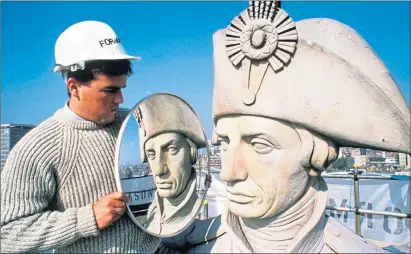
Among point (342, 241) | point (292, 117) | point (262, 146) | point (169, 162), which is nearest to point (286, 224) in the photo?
point (342, 241)

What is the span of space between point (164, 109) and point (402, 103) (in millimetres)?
1114

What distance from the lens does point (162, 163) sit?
6.33ft

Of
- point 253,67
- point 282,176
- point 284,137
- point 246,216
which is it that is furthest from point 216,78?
point 246,216

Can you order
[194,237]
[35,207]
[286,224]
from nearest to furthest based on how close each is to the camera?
[35,207] < [286,224] < [194,237]

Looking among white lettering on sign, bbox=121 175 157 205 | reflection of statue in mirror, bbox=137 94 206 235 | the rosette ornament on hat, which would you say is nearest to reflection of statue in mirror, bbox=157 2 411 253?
the rosette ornament on hat

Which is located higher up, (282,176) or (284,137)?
(284,137)

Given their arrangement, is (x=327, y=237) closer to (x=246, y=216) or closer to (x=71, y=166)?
(x=246, y=216)

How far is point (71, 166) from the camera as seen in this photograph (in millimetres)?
1681

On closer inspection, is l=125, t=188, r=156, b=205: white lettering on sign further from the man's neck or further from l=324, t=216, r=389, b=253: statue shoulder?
l=324, t=216, r=389, b=253: statue shoulder

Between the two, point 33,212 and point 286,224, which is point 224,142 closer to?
point 286,224

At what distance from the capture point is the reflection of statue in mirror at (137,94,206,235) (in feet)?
6.23

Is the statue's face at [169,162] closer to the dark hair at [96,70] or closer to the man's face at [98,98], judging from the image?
the man's face at [98,98]

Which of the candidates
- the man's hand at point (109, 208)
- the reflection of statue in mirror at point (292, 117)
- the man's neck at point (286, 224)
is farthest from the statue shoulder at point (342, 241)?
the man's hand at point (109, 208)

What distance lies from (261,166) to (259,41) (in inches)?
22.8
